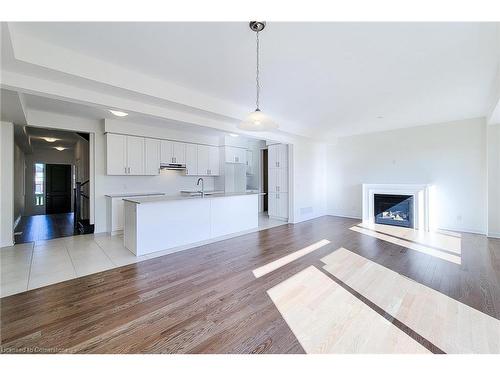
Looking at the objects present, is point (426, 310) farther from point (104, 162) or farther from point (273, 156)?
point (104, 162)

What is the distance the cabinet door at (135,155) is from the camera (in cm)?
529

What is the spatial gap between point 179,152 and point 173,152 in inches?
6.9

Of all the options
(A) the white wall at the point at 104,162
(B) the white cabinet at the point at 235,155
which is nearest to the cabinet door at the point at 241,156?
(B) the white cabinet at the point at 235,155

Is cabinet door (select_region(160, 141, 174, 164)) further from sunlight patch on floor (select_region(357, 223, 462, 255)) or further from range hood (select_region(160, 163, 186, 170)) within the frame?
sunlight patch on floor (select_region(357, 223, 462, 255))

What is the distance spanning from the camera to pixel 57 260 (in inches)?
134

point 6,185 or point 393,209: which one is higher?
point 6,185

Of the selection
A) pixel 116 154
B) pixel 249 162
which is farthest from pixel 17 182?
pixel 249 162

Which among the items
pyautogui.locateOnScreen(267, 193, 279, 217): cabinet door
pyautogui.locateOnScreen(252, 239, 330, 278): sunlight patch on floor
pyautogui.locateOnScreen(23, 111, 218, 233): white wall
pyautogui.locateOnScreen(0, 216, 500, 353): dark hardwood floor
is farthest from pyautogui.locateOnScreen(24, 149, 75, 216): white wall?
pyautogui.locateOnScreen(252, 239, 330, 278): sunlight patch on floor

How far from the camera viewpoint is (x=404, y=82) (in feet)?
10.9

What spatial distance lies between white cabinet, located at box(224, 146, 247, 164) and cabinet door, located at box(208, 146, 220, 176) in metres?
0.32

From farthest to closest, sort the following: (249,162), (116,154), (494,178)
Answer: (249,162)
(116,154)
(494,178)

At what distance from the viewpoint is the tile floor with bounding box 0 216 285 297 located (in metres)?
2.75

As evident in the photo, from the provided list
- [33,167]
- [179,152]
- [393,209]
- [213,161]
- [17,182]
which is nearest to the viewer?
[393,209]
